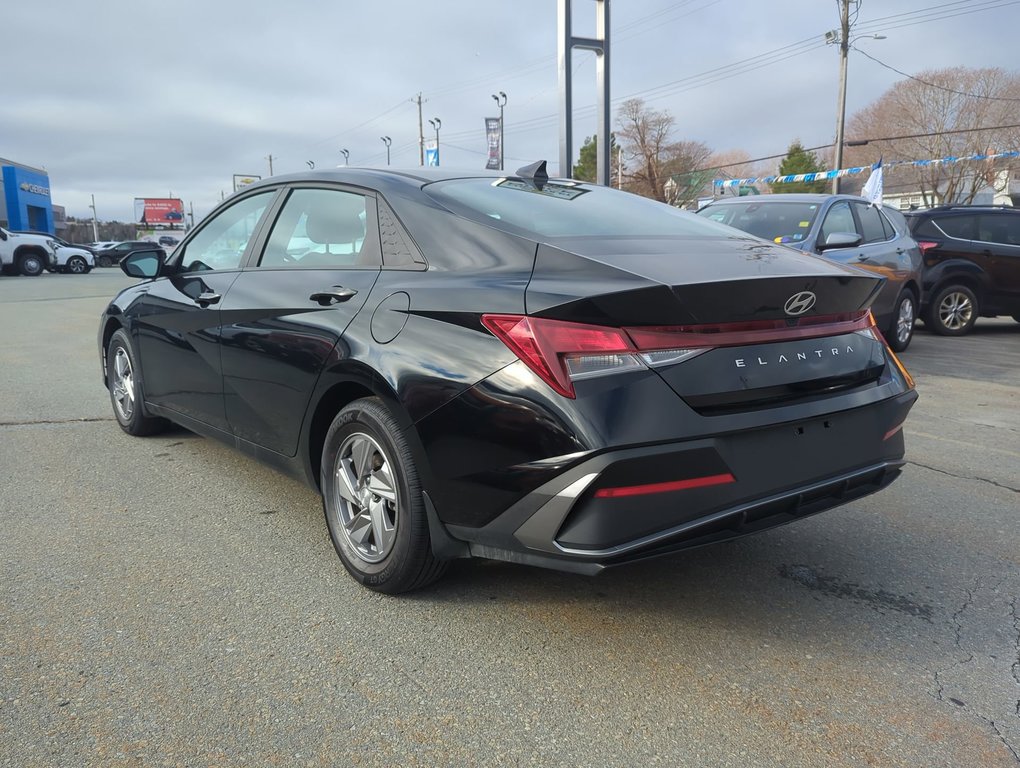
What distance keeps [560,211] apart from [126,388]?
3381mm

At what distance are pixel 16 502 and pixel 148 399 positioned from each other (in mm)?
1005

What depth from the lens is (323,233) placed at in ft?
11.2

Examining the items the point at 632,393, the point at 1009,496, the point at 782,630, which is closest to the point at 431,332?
the point at 632,393

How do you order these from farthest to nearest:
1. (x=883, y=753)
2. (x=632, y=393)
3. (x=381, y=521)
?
(x=381, y=521) < (x=632, y=393) < (x=883, y=753)

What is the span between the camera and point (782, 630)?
268cm

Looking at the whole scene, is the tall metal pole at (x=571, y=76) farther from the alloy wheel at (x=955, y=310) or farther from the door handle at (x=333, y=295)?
the door handle at (x=333, y=295)

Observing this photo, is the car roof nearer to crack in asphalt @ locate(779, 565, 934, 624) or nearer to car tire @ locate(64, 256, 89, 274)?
crack in asphalt @ locate(779, 565, 934, 624)

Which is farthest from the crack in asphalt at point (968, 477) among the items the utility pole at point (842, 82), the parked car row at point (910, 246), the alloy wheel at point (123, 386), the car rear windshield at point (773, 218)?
the utility pole at point (842, 82)

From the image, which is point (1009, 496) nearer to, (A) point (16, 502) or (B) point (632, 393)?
(B) point (632, 393)

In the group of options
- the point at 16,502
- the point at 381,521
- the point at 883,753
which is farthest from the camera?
the point at 16,502

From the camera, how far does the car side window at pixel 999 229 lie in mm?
10891

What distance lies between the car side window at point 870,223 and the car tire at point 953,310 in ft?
8.98

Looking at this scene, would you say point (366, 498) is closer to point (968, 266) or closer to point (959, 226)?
point (968, 266)

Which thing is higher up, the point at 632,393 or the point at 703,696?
the point at 632,393
